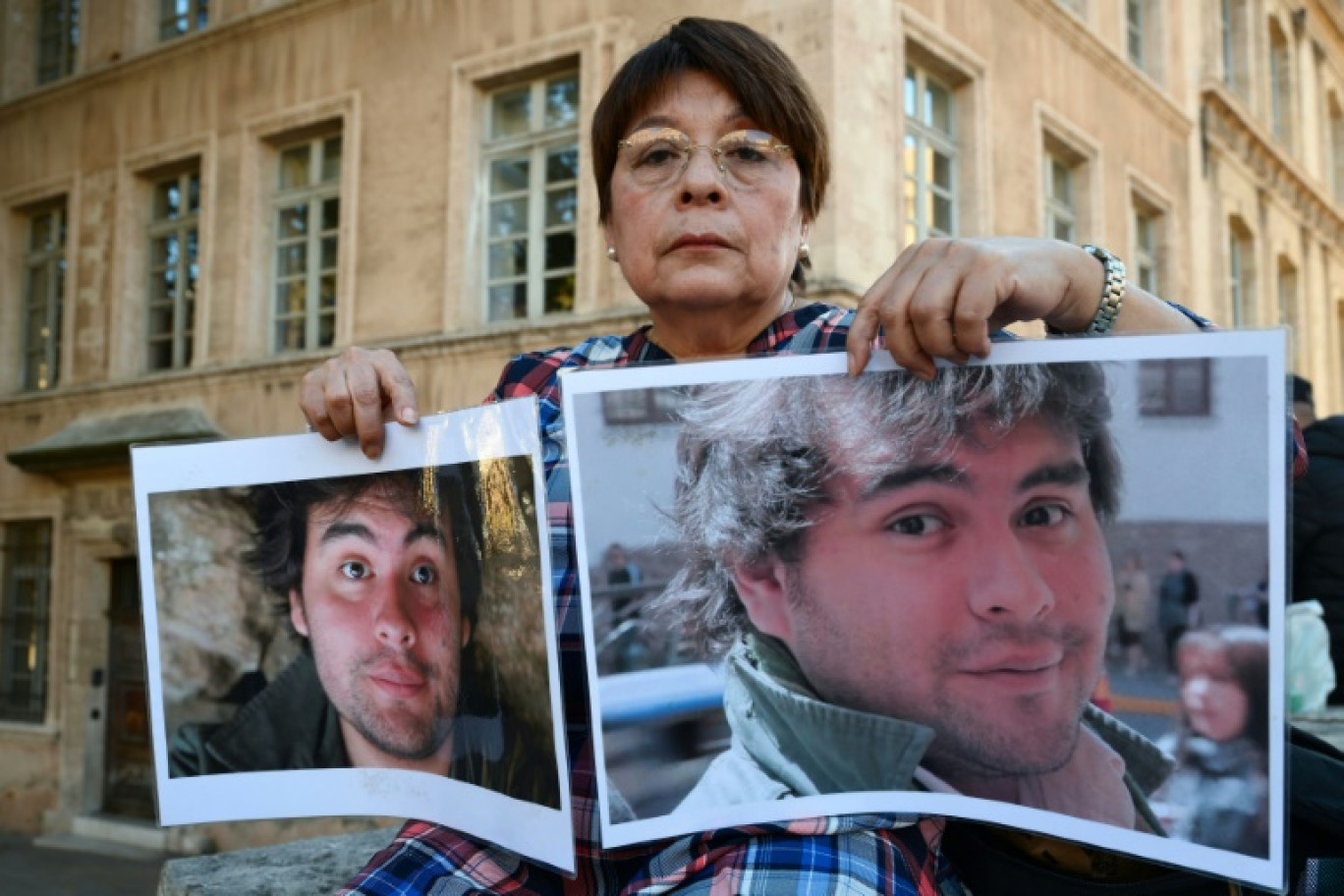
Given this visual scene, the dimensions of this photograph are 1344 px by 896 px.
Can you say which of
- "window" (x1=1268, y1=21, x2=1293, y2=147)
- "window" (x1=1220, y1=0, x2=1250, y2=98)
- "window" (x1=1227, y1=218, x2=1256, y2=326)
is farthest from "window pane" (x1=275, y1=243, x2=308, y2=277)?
"window" (x1=1268, y1=21, x2=1293, y2=147)

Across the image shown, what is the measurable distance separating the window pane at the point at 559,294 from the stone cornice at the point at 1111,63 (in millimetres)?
4518

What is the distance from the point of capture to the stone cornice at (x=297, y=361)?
27.2ft

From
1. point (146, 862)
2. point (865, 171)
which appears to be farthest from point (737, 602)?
point (146, 862)

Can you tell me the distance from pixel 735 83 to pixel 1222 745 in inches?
38.6

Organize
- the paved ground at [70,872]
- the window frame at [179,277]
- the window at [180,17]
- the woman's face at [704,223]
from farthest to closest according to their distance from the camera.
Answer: the window at [180,17], the window frame at [179,277], the paved ground at [70,872], the woman's face at [704,223]

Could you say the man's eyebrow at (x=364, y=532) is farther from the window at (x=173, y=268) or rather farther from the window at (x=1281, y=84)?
the window at (x=1281, y=84)

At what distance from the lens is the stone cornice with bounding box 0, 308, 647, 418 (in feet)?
27.2

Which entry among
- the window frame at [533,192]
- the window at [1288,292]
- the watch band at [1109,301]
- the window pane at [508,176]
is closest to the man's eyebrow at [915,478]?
the watch band at [1109,301]

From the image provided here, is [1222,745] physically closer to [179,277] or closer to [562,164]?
[562,164]

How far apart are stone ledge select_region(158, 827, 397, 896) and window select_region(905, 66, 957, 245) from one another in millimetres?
6979

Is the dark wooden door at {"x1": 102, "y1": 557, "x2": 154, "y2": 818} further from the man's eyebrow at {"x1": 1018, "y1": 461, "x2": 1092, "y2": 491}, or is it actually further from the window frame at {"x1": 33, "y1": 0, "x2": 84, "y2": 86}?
the man's eyebrow at {"x1": 1018, "y1": 461, "x2": 1092, "y2": 491}

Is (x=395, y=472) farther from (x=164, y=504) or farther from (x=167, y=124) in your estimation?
(x=167, y=124)

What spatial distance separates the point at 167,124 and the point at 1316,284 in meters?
15.8

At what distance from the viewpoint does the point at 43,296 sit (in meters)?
12.8
